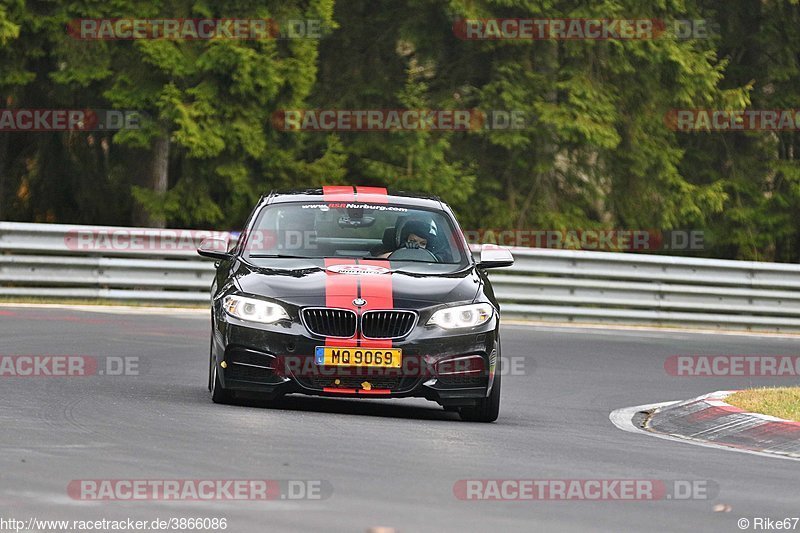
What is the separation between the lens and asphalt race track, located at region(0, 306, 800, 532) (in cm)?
754

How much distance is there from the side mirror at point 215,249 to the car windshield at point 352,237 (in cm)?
15

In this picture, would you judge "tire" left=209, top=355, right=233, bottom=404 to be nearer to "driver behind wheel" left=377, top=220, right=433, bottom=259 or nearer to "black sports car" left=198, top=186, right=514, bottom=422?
"black sports car" left=198, top=186, right=514, bottom=422

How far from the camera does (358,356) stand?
1105 cm

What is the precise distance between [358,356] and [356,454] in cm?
181

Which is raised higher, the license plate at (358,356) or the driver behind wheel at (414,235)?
the driver behind wheel at (414,235)

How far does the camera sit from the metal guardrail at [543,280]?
21.5 metres

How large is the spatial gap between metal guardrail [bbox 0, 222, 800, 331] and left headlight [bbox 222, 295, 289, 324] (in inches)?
405

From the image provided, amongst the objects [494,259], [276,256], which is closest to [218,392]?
[276,256]

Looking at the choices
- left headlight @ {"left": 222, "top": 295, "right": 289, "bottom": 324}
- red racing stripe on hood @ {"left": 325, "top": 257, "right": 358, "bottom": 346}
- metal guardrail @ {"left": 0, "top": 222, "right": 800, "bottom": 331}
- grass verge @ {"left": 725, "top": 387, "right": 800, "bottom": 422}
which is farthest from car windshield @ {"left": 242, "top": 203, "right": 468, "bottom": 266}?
metal guardrail @ {"left": 0, "top": 222, "right": 800, "bottom": 331}

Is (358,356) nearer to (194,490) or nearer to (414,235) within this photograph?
(414,235)

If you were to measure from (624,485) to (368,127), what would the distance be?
21.5 metres

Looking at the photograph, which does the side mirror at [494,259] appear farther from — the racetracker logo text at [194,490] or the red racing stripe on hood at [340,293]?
the racetracker logo text at [194,490]

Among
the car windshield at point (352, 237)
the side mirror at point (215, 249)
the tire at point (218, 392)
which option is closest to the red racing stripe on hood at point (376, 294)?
the car windshield at point (352, 237)

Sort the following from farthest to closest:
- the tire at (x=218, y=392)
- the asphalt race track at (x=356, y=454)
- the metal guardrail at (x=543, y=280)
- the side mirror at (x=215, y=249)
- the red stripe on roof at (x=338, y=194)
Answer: the metal guardrail at (x=543, y=280) < the red stripe on roof at (x=338, y=194) < the side mirror at (x=215, y=249) < the tire at (x=218, y=392) < the asphalt race track at (x=356, y=454)
